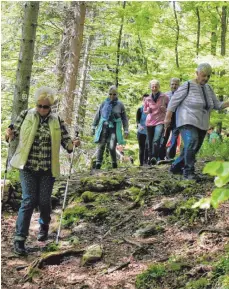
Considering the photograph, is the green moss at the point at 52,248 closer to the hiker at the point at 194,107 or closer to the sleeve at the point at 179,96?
the hiker at the point at 194,107

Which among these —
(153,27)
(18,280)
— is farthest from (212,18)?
(18,280)

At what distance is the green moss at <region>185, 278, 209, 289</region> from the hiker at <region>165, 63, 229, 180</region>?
124 inches

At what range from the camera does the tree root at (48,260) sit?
4.75 metres

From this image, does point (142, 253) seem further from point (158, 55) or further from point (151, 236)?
point (158, 55)

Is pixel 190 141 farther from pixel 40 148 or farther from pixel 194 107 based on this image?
pixel 40 148

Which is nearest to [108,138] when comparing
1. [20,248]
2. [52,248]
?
[52,248]

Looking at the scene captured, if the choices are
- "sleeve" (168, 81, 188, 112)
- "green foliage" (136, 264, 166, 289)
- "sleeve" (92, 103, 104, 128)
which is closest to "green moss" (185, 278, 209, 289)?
"green foliage" (136, 264, 166, 289)

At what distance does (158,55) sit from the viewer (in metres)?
19.1

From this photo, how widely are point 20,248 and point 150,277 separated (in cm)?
182

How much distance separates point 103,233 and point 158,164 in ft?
12.7

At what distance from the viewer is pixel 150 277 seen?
436cm

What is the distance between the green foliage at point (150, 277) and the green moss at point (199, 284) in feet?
1.28

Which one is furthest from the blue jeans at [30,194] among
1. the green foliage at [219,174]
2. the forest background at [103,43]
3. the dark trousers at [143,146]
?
the dark trousers at [143,146]

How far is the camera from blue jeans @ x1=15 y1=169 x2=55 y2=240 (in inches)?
213
